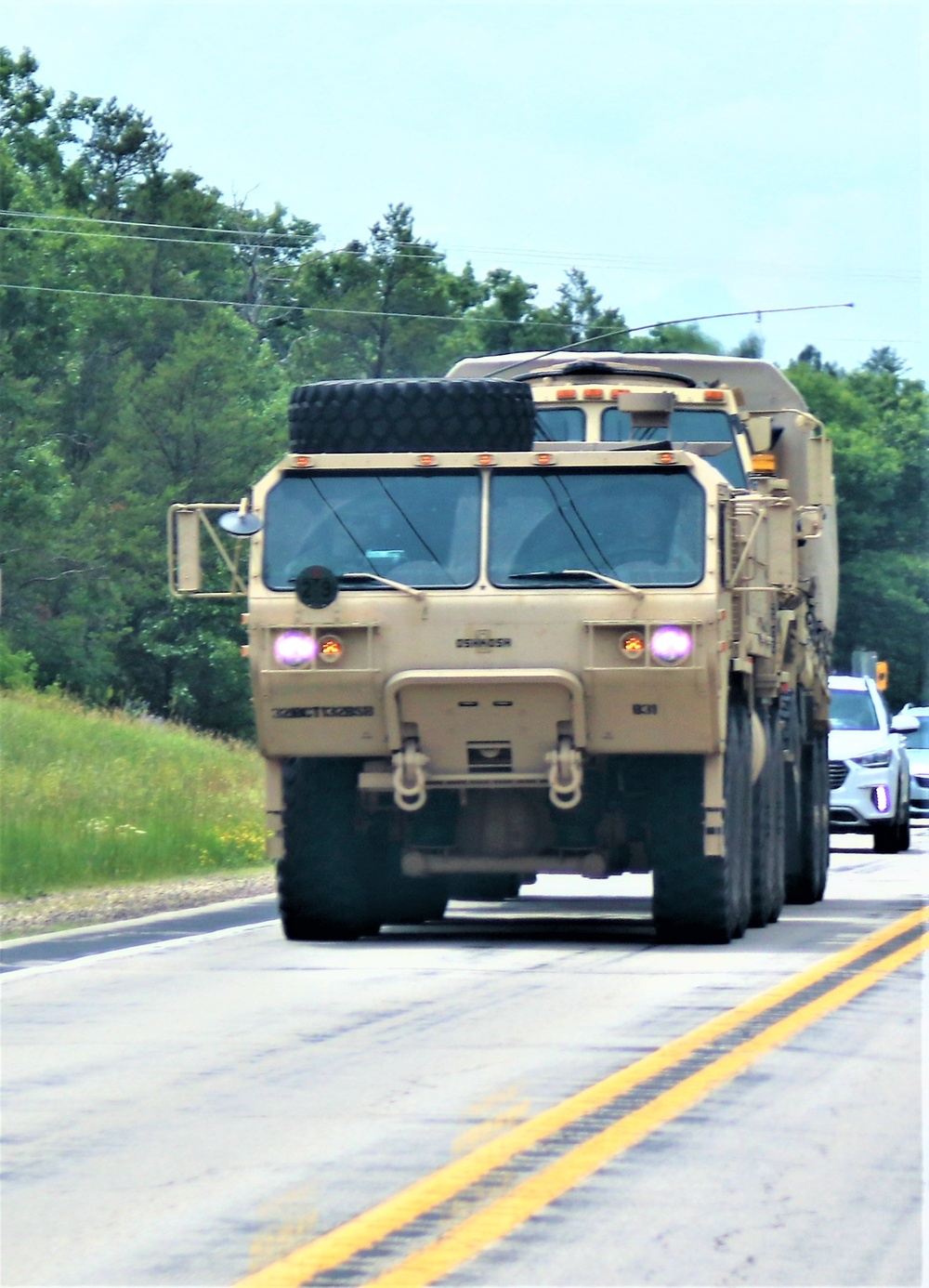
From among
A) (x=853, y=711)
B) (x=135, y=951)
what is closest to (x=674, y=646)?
(x=135, y=951)

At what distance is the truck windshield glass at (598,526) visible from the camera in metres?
14.3

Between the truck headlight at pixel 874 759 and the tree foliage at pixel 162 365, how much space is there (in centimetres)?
2038

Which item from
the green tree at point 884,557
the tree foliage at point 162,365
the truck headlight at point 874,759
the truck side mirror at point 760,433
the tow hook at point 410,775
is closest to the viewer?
the tow hook at point 410,775

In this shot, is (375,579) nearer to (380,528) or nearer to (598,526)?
(380,528)

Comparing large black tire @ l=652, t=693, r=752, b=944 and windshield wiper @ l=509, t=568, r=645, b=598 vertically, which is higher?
windshield wiper @ l=509, t=568, r=645, b=598

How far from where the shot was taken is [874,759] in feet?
90.7

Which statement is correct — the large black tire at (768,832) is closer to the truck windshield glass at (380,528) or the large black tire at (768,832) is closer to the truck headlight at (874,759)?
the truck windshield glass at (380,528)

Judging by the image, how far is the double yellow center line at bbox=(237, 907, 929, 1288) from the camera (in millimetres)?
6438

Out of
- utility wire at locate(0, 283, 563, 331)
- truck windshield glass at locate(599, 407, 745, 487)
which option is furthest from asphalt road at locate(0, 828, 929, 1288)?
utility wire at locate(0, 283, 563, 331)

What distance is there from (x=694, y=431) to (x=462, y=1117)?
8891 mm

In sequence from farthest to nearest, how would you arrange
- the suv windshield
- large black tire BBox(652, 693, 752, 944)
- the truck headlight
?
the suv windshield → the truck headlight → large black tire BBox(652, 693, 752, 944)

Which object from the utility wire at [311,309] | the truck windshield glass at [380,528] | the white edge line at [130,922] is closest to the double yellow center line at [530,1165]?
the truck windshield glass at [380,528]

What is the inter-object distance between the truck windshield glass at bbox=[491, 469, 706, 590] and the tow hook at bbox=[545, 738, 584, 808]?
3.15 feet

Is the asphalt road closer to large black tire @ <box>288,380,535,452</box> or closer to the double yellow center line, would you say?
the double yellow center line
